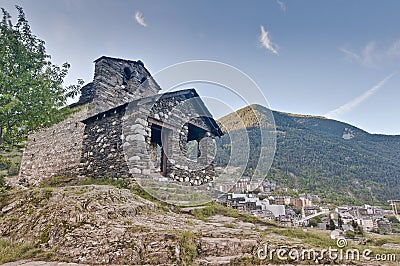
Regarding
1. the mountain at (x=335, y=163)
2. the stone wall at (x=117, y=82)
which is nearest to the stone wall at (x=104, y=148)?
the stone wall at (x=117, y=82)

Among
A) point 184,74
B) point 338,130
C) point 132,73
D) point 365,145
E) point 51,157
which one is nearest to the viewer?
point 184,74

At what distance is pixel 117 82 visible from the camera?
13.7 m

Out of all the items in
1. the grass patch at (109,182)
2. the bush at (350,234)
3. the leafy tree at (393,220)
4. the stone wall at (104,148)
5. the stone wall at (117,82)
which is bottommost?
the leafy tree at (393,220)

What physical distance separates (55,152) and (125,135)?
6228 millimetres

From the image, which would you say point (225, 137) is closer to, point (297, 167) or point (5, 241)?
point (5, 241)

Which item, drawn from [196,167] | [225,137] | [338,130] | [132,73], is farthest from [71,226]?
[338,130]

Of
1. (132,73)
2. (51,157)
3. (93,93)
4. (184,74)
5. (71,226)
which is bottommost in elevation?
(71,226)

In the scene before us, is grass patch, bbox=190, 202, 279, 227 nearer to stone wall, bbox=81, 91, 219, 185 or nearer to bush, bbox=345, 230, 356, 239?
bush, bbox=345, 230, 356, 239

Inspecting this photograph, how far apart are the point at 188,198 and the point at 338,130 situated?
56.6 meters

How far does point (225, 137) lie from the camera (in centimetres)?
1288

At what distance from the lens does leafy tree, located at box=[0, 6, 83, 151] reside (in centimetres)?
636

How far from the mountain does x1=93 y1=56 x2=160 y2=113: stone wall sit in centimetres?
823

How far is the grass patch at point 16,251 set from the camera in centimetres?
366

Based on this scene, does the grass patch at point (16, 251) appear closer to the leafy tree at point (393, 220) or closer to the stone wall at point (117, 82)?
the stone wall at point (117, 82)
